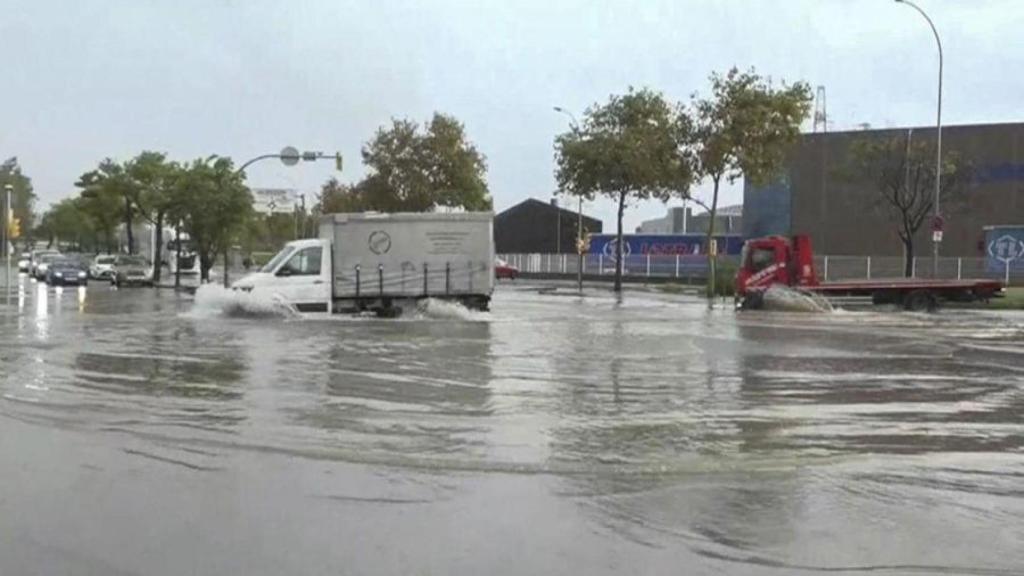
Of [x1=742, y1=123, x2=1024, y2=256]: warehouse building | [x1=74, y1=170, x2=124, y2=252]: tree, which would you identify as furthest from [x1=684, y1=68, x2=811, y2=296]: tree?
[x1=74, y1=170, x2=124, y2=252]: tree

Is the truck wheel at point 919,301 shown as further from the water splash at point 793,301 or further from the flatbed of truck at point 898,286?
the water splash at point 793,301

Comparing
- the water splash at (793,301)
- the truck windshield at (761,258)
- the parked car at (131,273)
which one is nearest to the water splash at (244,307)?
the water splash at (793,301)

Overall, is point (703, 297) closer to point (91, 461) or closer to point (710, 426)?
point (710, 426)

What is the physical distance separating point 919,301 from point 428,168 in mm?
29500

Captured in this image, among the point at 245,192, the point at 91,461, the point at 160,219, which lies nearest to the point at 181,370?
the point at 91,461

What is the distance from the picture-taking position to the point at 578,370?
631 inches

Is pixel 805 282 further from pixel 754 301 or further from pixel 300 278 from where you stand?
pixel 300 278

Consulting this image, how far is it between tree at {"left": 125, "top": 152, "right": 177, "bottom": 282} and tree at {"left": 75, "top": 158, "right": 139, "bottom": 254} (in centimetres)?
43

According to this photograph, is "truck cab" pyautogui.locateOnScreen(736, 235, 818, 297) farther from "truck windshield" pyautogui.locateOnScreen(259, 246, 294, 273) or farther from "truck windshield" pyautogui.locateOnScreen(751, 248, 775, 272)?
"truck windshield" pyautogui.locateOnScreen(259, 246, 294, 273)

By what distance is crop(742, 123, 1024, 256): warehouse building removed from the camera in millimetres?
63906

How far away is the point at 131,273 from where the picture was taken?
5512cm

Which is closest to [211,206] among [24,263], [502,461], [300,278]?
[300,278]

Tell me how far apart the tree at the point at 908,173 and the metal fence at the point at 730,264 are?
3131mm

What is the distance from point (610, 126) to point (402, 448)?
43.9 m
